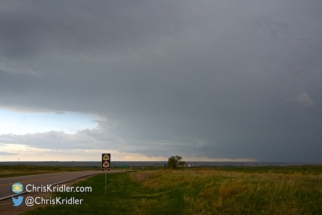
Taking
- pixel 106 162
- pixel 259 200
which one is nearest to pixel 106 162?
pixel 106 162

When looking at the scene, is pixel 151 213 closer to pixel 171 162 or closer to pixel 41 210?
pixel 41 210

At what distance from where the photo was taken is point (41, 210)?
1527 centimetres

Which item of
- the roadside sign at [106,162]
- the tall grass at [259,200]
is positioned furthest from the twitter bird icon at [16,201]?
the tall grass at [259,200]

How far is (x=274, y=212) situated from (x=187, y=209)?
4.55 metres

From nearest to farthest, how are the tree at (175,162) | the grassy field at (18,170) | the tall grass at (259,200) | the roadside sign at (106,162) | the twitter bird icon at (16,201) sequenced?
1. the tall grass at (259,200)
2. the twitter bird icon at (16,201)
3. the roadside sign at (106,162)
4. the grassy field at (18,170)
5. the tree at (175,162)

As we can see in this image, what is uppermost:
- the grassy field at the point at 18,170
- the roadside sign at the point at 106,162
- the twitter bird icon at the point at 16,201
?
the roadside sign at the point at 106,162

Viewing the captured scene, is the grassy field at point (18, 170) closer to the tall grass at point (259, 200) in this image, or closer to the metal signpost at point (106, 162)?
the metal signpost at point (106, 162)

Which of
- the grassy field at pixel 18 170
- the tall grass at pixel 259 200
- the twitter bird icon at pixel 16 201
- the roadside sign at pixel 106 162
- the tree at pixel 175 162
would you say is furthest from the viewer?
the tree at pixel 175 162

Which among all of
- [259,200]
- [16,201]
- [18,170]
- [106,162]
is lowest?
[18,170]

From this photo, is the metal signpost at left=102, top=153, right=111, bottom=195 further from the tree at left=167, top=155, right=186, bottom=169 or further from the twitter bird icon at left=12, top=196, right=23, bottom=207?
the tree at left=167, top=155, right=186, bottom=169

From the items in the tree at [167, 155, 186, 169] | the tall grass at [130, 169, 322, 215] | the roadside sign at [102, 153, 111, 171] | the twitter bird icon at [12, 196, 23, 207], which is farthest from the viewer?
the tree at [167, 155, 186, 169]

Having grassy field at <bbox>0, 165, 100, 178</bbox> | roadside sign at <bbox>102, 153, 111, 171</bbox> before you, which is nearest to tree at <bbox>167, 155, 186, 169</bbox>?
grassy field at <bbox>0, 165, 100, 178</bbox>

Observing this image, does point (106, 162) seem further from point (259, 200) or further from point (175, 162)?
point (175, 162)

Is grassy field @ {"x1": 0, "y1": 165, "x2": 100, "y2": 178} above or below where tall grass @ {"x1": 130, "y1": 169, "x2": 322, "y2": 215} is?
below
